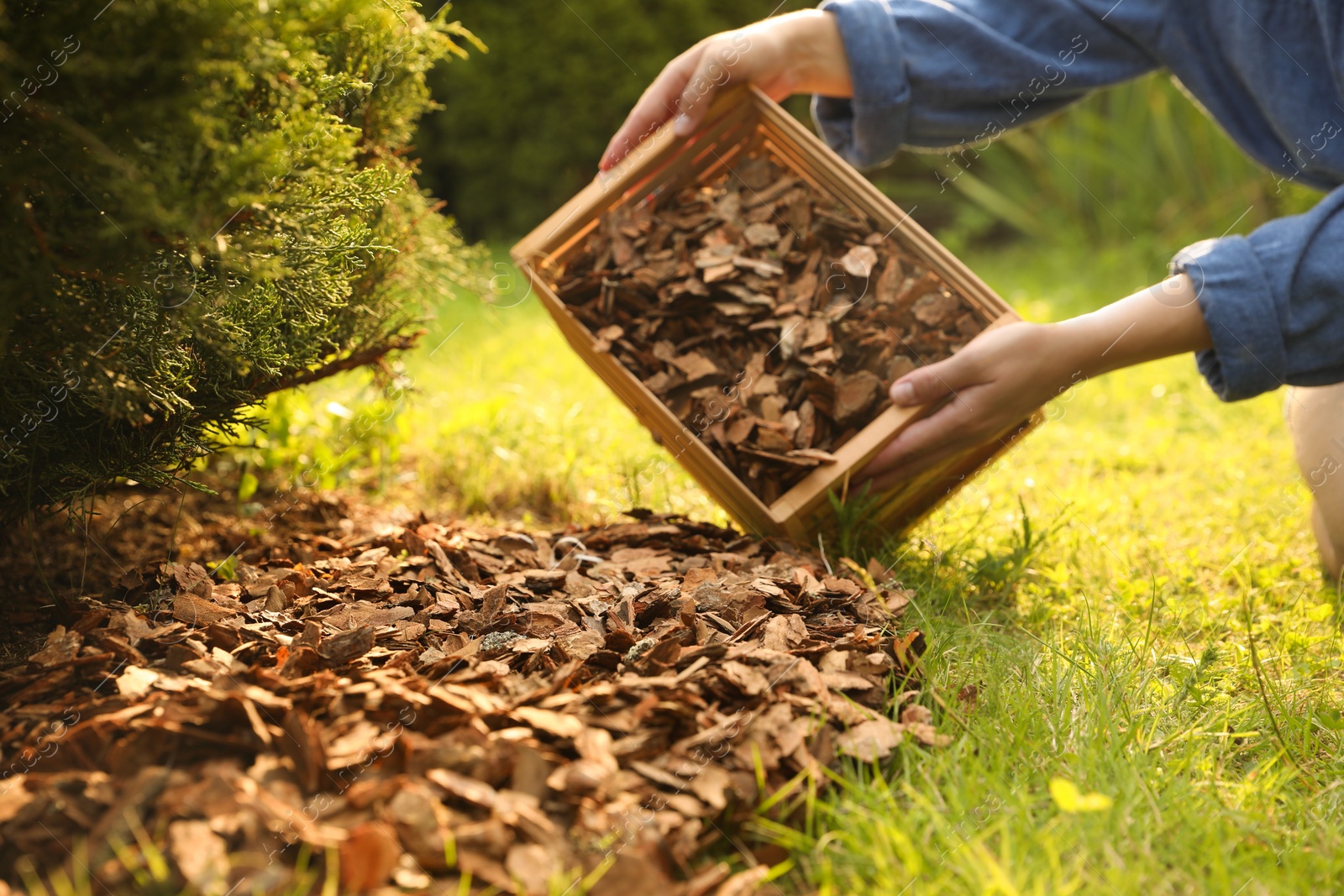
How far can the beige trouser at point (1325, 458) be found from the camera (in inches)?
84.0

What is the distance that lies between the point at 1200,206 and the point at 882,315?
4.59 meters

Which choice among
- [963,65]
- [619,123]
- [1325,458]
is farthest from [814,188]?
[619,123]

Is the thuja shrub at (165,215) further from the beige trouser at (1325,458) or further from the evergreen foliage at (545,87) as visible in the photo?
the evergreen foliage at (545,87)

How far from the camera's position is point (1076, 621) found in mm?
1986

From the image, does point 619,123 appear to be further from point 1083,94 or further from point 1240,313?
point 1240,313

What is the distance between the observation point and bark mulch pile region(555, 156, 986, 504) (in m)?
2.07

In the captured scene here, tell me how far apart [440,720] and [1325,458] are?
81.8 inches

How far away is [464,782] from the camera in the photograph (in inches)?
46.3

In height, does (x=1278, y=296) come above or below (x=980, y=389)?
below

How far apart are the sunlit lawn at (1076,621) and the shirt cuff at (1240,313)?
1.58 ft

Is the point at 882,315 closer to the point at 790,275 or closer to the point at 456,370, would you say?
the point at 790,275

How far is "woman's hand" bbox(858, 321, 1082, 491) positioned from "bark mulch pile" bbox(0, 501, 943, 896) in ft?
0.99

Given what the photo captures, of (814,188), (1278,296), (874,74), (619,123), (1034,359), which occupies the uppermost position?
(619,123)

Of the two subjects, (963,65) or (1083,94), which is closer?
(963,65)
